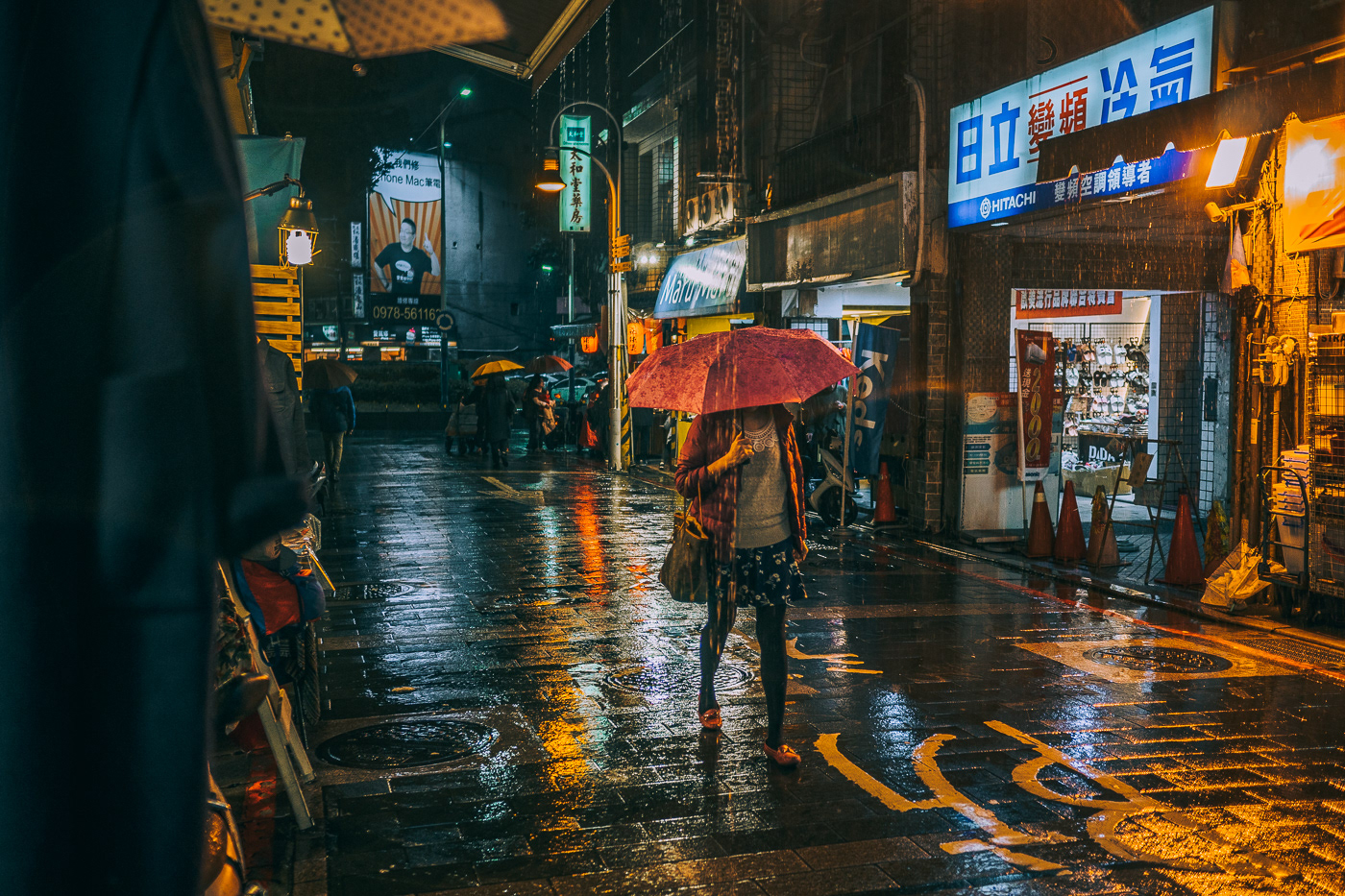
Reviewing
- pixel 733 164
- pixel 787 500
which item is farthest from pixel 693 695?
pixel 733 164

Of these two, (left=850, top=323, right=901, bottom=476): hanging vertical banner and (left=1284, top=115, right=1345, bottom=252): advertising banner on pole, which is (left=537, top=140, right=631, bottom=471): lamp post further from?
(left=1284, top=115, right=1345, bottom=252): advertising banner on pole

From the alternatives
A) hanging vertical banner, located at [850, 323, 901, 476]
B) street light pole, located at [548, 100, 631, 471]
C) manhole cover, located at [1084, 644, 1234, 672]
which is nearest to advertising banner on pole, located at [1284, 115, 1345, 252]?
manhole cover, located at [1084, 644, 1234, 672]

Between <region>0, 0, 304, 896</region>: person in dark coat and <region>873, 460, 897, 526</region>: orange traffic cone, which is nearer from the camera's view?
<region>0, 0, 304, 896</region>: person in dark coat

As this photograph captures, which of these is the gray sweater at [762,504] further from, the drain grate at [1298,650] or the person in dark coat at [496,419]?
the person in dark coat at [496,419]

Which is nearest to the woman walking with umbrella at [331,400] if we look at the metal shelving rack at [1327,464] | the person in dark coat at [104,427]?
the metal shelving rack at [1327,464]

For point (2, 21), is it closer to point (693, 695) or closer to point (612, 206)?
point (693, 695)

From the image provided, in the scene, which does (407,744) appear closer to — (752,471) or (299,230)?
(752,471)

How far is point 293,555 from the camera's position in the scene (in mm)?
5641

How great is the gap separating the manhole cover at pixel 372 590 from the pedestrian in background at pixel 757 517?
5069 millimetres

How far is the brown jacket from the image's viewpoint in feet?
18.3

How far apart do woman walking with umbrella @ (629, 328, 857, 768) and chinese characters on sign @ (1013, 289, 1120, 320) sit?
10710 mm

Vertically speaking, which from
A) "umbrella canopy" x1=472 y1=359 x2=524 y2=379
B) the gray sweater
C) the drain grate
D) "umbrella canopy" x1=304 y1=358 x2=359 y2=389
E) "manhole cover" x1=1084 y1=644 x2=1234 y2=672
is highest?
"umbrella canopy" x1=472 y1=359 x2=524 y2=379

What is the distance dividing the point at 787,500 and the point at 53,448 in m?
4.72

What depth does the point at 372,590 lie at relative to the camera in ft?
33.6
